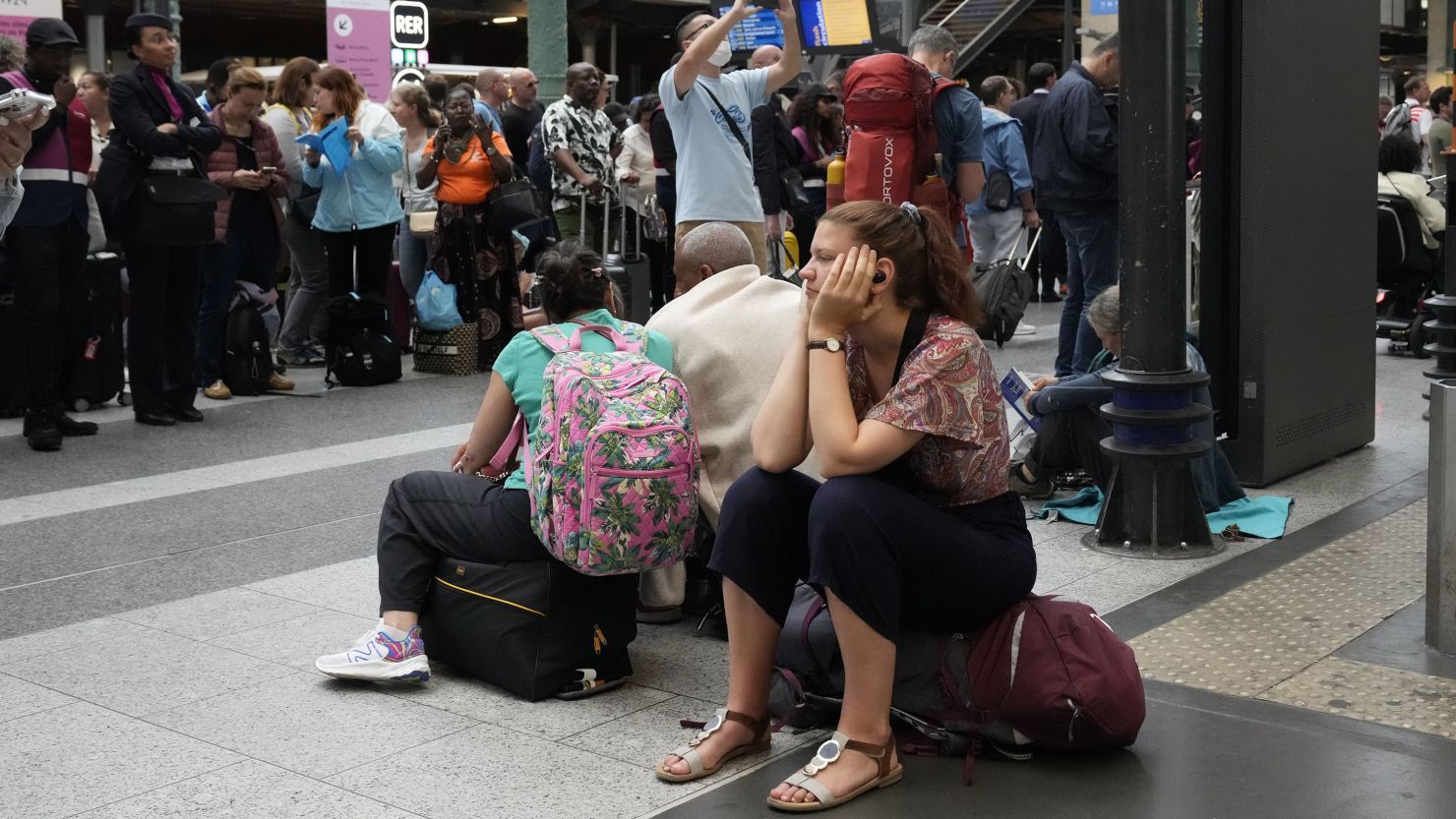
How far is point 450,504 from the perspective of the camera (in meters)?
4.10

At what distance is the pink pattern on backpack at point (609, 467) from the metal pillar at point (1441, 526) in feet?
6.32

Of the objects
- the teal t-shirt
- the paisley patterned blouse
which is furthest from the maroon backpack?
the teal t-shirt

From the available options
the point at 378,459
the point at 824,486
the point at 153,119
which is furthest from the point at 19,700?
the point at 153,119

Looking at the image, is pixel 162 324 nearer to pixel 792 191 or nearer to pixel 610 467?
pixel 792 191

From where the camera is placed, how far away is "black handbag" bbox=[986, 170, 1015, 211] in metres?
11.1

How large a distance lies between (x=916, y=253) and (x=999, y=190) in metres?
7.87

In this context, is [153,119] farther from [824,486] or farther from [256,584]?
[824,486]

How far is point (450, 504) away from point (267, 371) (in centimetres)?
575

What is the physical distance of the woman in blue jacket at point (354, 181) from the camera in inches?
381

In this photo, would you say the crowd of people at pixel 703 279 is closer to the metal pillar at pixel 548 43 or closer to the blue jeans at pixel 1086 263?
the blue jeans at pixel 1086 263

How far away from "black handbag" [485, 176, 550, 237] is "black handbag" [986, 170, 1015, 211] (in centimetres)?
323

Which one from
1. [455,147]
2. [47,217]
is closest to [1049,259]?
[455,147]

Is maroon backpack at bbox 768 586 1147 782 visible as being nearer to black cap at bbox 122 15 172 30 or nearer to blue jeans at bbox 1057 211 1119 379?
blue jeans at bbox 1057 211 1119 379

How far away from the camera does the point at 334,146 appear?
9664 mm
